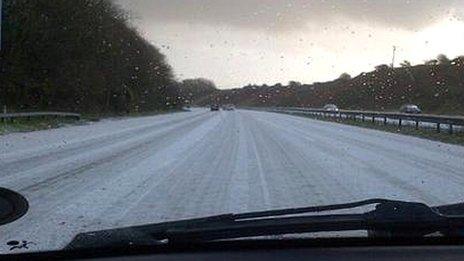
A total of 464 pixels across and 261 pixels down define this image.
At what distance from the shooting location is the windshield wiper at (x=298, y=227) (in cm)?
375

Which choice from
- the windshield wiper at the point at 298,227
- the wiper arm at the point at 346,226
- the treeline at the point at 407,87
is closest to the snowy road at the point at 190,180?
the windshield wiper at the point at 298,227

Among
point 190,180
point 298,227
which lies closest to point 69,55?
point 190,180

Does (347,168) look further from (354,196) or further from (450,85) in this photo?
(450,85)

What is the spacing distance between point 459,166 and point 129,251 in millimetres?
13071

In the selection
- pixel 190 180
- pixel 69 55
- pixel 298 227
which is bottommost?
pixel 190 180

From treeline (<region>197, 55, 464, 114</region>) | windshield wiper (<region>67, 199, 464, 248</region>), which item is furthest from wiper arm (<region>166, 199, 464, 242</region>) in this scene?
treeline (<region>197, 55, 464, 114</region>)

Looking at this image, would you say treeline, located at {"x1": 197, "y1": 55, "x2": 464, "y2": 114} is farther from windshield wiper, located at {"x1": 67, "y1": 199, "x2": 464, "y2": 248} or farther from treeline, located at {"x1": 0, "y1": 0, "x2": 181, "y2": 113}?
windshield wiper, located at {"x1": 67, "y1": 199, "x2": 464, "y2": 248}

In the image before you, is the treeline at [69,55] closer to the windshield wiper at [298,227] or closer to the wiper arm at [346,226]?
the windshield wiper at [298,227]

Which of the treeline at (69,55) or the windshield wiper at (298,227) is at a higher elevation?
the treeline at (69,55)

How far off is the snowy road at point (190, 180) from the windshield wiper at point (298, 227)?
2523 mm

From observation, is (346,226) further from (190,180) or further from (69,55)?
(69,55)

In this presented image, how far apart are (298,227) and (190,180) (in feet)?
26.8

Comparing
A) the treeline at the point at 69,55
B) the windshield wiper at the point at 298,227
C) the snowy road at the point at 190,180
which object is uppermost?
the treeline at the point at 69,55

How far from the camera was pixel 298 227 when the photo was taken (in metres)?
3.87
